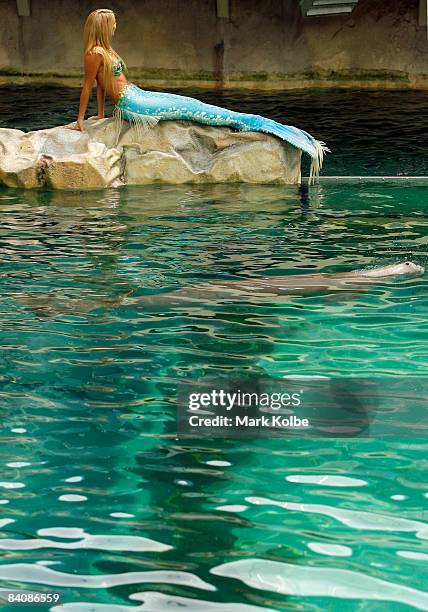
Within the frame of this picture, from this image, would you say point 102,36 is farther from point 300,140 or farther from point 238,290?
point 238,290

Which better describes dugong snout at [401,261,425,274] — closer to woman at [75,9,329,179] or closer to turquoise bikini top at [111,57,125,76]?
woman at [75,9,329,179]

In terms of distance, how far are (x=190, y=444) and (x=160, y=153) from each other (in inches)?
271

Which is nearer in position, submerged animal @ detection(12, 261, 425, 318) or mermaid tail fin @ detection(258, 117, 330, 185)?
submerged animal @ detection(12, 261, 425, 318)

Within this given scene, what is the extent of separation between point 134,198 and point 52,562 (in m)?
6.93

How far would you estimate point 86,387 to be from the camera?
16.1ft

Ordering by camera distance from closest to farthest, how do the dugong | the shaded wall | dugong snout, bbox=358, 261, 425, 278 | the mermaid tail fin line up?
the dugong < dugong snout, bbox=358, 261, 425, 278 < the mermaid tail fin < the shaded wall

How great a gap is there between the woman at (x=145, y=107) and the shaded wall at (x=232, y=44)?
6.97 meters

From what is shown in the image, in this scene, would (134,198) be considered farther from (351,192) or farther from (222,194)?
(351,192)

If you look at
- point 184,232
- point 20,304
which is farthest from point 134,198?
point 20,304

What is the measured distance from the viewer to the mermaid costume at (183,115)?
10.8m

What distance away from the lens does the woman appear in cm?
1071

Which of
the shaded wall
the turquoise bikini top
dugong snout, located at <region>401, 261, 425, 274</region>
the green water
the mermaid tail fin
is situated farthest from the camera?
the shaded wall

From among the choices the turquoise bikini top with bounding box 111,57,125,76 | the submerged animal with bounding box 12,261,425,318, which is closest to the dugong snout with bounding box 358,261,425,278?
the submerged animal with bounding box 12,261,425,318

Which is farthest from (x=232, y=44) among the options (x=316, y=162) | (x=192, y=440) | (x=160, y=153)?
(x=192, y=440)
